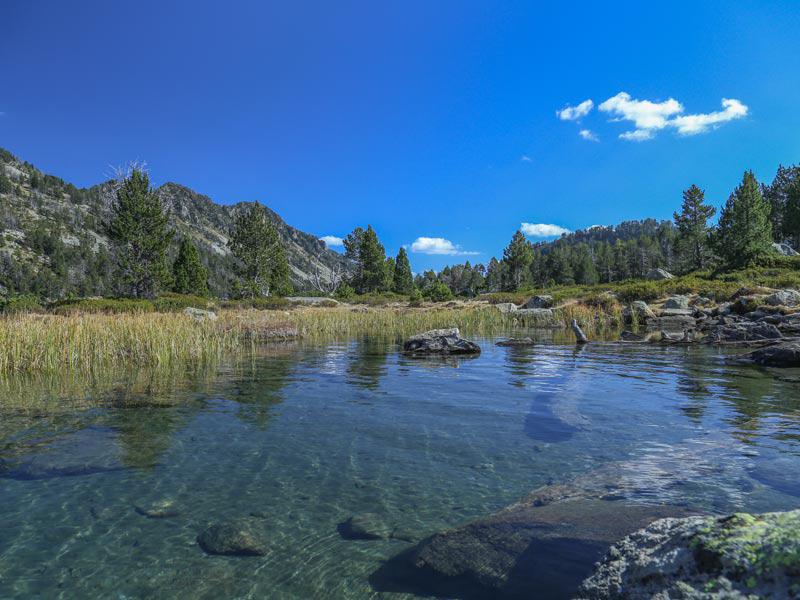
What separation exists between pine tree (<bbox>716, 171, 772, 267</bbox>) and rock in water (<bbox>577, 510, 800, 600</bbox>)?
179 feet

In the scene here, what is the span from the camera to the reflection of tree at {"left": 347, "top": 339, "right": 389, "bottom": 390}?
35.7 feet

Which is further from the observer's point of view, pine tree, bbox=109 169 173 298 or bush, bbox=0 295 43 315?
pine tree, bbox=109 169 173 298

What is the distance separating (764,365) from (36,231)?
17498 centimetres

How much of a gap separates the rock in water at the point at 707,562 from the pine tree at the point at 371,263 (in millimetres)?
74874

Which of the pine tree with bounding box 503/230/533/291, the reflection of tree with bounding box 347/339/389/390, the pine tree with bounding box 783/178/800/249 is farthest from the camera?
the pine tree with bounding box 503/230/533/291

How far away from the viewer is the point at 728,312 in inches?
979

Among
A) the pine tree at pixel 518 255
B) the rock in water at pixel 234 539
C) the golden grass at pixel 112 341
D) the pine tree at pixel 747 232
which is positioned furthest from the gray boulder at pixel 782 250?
the rock in water at pixel 234 539

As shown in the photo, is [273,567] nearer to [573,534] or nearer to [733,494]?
[573,534]

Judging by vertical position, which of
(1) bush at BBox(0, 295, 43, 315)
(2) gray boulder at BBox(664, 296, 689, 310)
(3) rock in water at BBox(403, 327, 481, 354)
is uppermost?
(2) gray boulder at BBox(664, 296, 689, 310)

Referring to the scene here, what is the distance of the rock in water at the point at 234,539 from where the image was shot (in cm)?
359

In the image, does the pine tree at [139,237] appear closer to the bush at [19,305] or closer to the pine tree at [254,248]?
the bush at [19,305]

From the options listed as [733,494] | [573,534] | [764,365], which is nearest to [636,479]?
[733,494]

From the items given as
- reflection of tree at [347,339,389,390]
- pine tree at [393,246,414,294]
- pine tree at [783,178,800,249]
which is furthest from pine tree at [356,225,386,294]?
pine tree at [783,178,800,249]

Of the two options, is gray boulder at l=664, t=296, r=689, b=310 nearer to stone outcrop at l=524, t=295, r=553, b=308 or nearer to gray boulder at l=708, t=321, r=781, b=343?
gray boulder at l=708, t=321, r=781, b=343
